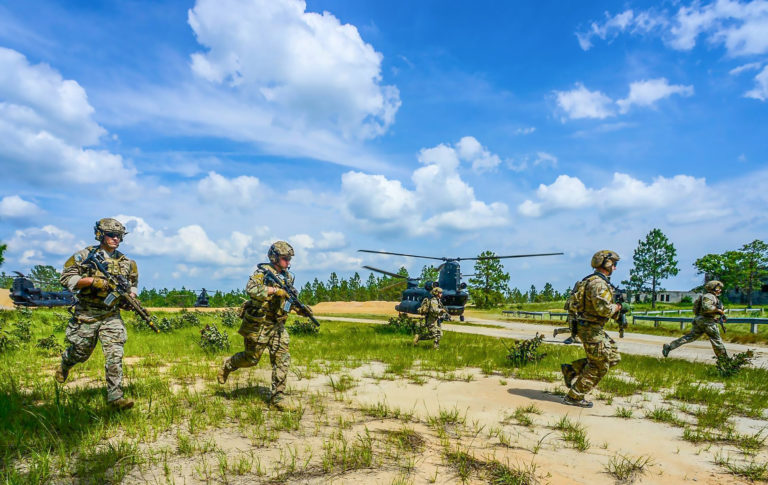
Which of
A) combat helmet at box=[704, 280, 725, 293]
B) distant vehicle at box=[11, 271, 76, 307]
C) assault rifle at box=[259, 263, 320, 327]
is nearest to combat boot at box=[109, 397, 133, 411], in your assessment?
assault rifle at box=[259, 263, 320, 327]

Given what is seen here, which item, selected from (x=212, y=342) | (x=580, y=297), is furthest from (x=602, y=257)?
(x=212, y=342)

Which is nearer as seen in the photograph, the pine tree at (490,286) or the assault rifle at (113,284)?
the assault rifle at (113,284)

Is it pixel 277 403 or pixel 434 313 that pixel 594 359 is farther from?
pixel 434 313

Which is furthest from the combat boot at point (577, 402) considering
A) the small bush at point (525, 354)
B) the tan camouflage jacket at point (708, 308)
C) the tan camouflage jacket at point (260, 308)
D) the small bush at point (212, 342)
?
the small bush at point (212, 342)

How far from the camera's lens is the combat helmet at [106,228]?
548 centimetres

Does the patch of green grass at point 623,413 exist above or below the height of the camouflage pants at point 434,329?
below

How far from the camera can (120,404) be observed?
506cm

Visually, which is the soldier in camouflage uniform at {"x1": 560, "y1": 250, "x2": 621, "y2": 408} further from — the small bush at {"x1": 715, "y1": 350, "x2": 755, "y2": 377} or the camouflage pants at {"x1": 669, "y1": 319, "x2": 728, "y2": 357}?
the camouflage pants at {"x1": 669, "y1": 319, "x2": 728, "y2": 357}

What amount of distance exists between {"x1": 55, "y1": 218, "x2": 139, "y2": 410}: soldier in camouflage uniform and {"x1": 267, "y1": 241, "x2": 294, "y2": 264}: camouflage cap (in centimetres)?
186

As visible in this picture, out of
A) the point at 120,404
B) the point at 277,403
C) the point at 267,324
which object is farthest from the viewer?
the point at 267,324

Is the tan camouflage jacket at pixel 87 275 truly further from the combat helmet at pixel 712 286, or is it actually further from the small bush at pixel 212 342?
the combat helmet at pixel 712 286

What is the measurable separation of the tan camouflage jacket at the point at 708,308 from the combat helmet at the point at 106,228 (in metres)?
11.4

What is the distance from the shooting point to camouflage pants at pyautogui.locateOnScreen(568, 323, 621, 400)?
6.16 meters

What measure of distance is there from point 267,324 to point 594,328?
4.83 m
